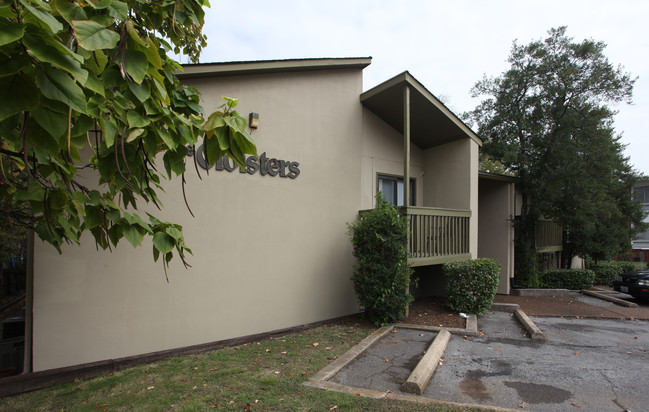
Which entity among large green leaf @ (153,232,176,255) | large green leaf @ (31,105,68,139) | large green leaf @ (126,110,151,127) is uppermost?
large green leaf @ (126,110,151,127)

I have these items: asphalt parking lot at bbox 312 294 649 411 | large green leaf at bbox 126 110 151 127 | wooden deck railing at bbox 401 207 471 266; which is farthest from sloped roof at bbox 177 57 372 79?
asphalt parking lot at bbox 312 294 649 411

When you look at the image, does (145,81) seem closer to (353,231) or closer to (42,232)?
(42,232)

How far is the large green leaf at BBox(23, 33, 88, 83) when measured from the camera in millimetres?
1198

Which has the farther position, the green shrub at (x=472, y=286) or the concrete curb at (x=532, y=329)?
the green shrub at (x=472, y=286)

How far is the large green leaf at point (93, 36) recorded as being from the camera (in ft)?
4.51

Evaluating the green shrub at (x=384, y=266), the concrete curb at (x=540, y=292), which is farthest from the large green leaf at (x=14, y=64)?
the concrete curb at (x=540, y=292)

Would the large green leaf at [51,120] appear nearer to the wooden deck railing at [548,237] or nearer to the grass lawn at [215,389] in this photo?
the grass lawn at [215,389]

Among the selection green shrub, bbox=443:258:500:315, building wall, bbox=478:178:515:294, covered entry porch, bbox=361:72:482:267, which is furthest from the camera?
building wall, bbox=478:178:515:294

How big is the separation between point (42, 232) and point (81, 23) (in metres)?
2.57

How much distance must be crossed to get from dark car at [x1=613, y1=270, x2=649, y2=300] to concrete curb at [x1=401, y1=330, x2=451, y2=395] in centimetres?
1054

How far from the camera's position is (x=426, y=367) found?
4.58 m

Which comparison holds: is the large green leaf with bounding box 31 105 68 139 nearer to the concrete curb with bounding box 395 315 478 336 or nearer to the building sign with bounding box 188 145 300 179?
the building sign with bounding box 188 145 300 179

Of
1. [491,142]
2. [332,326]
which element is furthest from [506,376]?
[491,142]

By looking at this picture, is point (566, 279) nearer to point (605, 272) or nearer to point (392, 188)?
point (605, 272)
